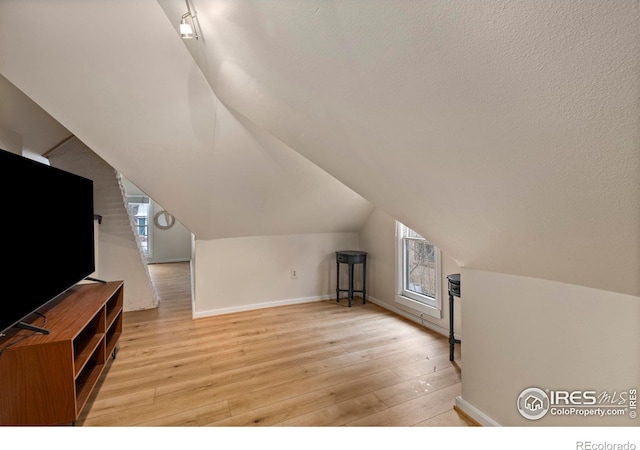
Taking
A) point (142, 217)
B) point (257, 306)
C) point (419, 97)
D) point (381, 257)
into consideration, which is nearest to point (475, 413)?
point (419, 97)

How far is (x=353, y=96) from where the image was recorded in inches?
44.2

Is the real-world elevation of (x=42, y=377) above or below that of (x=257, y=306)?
above

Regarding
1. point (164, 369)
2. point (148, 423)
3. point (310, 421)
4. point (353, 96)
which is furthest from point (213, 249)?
point (353, 96)

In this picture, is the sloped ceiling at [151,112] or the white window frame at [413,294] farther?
the white window frame at [413,294]

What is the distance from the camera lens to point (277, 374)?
7.39ft

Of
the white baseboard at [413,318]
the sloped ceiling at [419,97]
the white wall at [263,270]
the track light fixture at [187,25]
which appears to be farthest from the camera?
the white wall at [263,270]

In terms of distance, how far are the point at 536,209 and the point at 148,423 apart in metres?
2.37

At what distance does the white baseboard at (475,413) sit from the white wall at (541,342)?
26 millimetres

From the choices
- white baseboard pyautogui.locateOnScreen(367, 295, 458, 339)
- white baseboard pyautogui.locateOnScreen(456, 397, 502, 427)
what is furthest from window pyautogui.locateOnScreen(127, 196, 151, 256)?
white baseboard pyautogui.locateOnScreen(456, 397, 502, 427)

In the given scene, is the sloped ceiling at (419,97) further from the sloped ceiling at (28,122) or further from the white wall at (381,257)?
the white wall at (381,257)

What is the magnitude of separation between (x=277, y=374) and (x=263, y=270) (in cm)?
178

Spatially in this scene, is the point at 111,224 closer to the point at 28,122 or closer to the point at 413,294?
the point at 28,122

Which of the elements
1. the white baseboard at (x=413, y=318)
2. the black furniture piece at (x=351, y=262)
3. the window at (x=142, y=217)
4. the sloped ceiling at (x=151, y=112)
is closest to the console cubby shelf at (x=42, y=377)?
the sloped ceiling at (x=151, y=112)

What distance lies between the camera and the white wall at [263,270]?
3572mm
